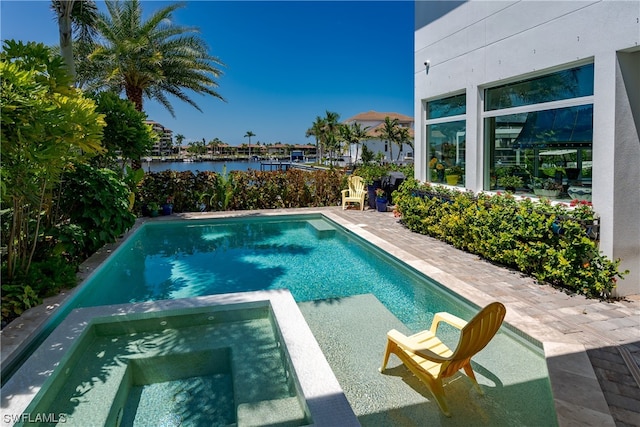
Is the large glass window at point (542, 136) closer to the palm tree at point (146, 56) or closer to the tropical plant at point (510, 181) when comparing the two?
the tropical plant at point (510, 181)

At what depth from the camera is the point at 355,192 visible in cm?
1360

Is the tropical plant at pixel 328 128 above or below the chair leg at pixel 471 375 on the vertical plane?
above

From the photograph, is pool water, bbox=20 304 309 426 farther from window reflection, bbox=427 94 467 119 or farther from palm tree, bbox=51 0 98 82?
window reflection, bbox=427 94 467 119

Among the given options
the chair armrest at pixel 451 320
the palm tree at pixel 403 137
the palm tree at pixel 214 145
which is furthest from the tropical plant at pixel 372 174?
the palm tree at pixel 214 145

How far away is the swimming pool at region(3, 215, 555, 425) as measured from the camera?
3.79m

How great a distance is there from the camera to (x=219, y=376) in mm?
3842

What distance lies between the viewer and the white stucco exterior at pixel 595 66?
16.3 ft

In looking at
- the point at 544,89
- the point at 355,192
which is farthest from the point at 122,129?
the point at 544,89

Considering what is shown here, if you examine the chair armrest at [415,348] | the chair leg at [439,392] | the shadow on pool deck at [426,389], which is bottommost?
the shadow on pool deck at [426,389]

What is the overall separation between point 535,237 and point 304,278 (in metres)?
3.65

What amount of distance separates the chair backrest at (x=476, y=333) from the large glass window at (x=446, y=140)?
5.86m

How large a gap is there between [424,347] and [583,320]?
2179 millimetres

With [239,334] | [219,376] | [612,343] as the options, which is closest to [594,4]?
[612,343]

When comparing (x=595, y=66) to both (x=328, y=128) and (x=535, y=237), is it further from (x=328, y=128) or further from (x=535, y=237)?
(x=328, y=128)
